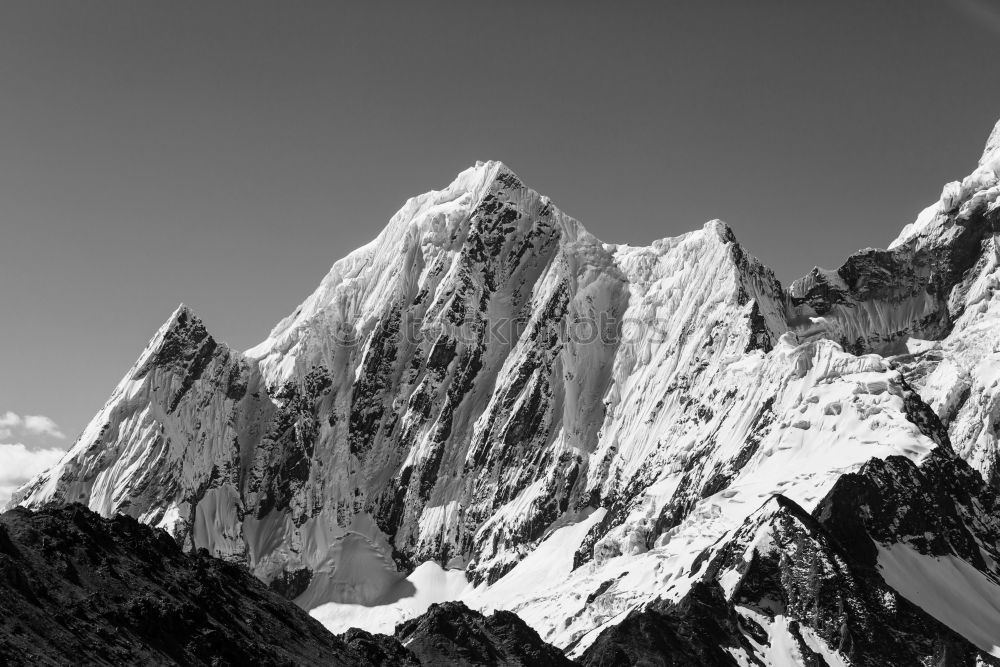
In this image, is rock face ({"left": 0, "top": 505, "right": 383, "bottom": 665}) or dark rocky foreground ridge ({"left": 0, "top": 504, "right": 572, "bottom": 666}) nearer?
rock face ({"left": 0, "top": 505, "right": 383, "bottom": 665})

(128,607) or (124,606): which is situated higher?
(124,606)

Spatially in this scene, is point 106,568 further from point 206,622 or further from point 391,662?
point 391,662

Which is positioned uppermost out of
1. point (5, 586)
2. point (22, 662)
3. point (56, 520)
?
point (56, 520)

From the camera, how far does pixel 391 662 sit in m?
196

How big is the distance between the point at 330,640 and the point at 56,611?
156ft

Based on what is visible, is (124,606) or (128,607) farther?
(124,606)

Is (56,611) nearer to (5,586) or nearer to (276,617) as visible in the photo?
(5,586)

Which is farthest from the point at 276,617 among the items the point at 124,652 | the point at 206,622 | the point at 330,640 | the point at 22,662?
the point at 22,662

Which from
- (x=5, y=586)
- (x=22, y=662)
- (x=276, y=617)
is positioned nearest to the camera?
(x=22, y=662)

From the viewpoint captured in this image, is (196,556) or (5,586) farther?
(196,556)

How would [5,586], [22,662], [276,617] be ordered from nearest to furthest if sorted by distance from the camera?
[22,662]
[5,586]
[276,617]

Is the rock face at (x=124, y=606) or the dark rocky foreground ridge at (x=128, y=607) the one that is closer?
the rock face at (x=124, y=606)

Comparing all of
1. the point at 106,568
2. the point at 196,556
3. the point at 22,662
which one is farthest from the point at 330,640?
the point at 22,662

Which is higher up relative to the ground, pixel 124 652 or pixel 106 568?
pixel 106 568
